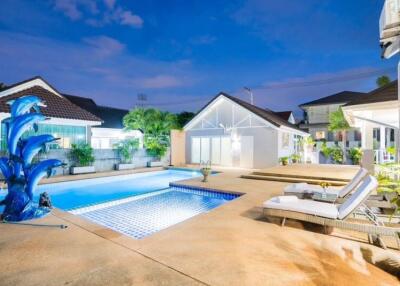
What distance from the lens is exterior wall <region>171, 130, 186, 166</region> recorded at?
63.9 feet

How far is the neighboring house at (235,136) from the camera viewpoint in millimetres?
16047

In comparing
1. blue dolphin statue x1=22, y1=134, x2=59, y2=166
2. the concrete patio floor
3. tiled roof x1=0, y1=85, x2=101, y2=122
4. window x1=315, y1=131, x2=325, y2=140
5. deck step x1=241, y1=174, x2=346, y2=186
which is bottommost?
the concrete patio floor

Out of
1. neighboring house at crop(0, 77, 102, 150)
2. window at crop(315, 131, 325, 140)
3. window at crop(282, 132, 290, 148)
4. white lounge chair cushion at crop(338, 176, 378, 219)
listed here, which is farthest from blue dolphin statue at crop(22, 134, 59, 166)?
window at crop(315, 131, 325, 140)

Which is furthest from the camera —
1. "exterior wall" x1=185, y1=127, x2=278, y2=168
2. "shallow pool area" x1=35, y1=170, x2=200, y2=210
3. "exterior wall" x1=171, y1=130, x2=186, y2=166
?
"exterior wall" x1=171, y1=130, x2=186, y2=166

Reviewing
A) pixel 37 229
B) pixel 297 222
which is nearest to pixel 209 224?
pixel 297 222

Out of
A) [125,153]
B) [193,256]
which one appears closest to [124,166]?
[125,153]

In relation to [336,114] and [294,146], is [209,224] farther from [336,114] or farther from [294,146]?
[336,114]

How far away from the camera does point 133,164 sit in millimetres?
16969

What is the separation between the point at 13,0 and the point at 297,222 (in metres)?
22.7

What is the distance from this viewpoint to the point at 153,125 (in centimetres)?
1880

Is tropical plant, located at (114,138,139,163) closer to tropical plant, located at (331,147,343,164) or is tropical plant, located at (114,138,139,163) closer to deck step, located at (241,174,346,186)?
deck step, located at (241,174,346,186)

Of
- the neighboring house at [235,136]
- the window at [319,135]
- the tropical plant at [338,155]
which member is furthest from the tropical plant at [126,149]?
the window at [319,135]

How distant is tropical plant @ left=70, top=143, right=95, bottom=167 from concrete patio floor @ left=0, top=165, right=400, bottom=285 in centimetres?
984

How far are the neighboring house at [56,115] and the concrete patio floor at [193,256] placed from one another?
37.1ft
